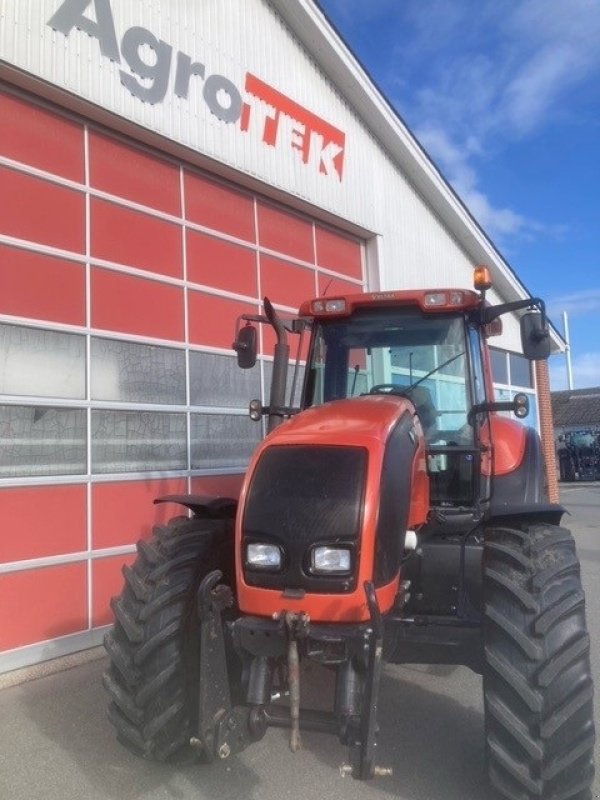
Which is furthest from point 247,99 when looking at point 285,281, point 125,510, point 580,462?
point 580,462

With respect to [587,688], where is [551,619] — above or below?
above

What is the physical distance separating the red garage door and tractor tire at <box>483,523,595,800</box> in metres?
3.69

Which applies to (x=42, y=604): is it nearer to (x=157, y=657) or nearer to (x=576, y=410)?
(x=157, y=657)

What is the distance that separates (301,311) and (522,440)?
169cm

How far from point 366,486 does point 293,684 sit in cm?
81

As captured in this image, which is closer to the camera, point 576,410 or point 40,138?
point 40,138

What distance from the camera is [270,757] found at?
3676mm

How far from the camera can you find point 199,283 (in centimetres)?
718

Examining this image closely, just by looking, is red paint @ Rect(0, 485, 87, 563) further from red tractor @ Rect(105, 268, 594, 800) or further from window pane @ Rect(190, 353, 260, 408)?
red tractor @ Rect(105, 268, 594, 800)

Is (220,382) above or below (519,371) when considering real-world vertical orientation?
below

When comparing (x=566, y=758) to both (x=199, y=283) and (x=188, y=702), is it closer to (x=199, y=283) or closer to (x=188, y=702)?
(x=188, y=702)

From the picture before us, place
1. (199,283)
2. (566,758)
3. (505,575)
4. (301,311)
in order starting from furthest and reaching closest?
(199,283) → (301,311) → (505,575) → (566,758)

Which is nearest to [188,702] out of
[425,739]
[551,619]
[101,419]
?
[425,739]

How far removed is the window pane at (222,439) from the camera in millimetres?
7000
